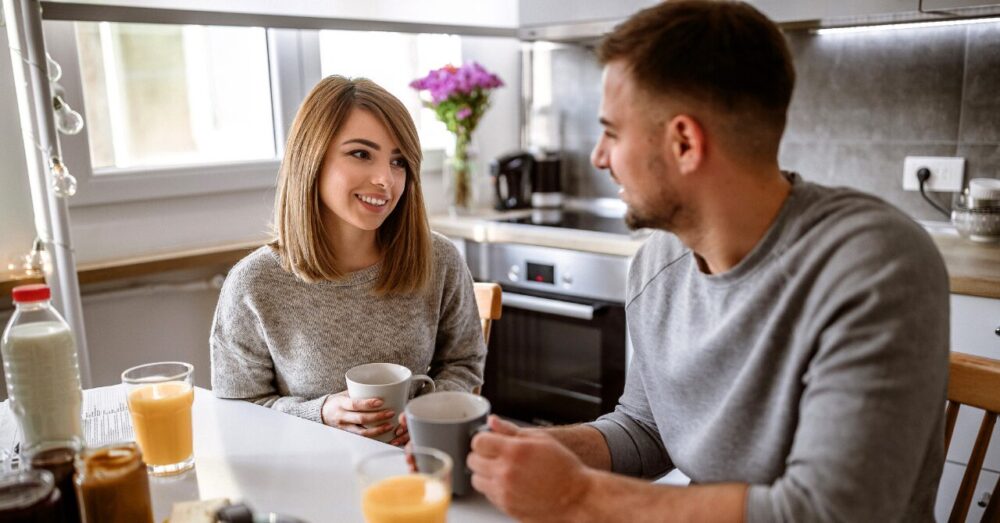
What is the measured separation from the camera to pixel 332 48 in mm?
2820

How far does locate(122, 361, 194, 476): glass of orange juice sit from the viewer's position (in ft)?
3.48

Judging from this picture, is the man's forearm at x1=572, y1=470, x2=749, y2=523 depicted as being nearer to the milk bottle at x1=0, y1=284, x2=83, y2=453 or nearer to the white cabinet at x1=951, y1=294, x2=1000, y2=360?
the milk bottle at x1=0, y1=284, x2=83, y2=453

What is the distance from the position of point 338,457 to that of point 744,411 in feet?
1.73

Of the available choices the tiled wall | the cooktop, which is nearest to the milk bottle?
the cooktop

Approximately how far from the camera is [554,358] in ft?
8.53

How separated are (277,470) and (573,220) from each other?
1.88 m

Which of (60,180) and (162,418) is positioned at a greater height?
(60,180)

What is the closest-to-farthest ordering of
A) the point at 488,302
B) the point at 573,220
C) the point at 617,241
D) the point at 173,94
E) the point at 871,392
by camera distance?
the point at 871,392, the point at 488,302, the point at 617,241, the point at 173,94, the point at 573,220

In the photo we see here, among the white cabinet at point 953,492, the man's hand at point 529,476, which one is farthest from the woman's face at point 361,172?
the white cabinet at point 953,492

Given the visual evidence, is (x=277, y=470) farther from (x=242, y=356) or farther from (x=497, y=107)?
(x=497, y=107)

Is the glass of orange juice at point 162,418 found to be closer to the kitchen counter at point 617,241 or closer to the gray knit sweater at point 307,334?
the gray knit sweater at point 307,334

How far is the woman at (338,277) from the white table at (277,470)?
18 cm

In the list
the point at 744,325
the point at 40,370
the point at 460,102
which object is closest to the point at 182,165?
the point at 460,102

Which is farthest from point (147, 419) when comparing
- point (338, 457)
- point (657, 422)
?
point (657, 422)
